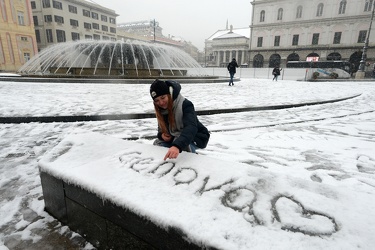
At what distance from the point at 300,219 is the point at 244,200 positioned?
318 millimetres

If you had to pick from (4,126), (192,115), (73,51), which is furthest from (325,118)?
(73,51)

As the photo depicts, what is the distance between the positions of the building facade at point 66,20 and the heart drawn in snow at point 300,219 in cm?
4985

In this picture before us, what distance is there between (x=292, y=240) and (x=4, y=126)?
5.74 metres

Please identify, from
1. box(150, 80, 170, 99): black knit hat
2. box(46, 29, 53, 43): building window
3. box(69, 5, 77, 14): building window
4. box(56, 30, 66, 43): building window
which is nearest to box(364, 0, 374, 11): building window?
box(150, 80, 170, 99): black knit hat

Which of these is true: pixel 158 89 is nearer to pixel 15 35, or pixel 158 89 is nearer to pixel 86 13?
pixel 15 35

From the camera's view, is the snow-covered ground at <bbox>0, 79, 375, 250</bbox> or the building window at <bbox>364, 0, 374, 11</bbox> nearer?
the snow-covered ground at <bbox>0, 79, 375, 250</bbox>

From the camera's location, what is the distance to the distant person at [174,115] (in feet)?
7.37

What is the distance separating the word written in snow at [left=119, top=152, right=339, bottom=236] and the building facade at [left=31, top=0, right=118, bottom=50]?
49.0m

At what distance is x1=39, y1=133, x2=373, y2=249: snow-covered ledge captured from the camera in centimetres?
119

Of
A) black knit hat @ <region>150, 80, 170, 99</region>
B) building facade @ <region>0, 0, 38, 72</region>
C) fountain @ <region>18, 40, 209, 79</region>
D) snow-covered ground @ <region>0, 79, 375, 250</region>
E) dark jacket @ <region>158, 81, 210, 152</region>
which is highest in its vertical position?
building facade @ <region>0, 0, 38, 72</region>

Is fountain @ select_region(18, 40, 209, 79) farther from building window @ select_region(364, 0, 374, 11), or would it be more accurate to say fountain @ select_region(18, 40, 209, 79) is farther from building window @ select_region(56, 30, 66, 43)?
building window @ select_region(364, 0, 374, 11)

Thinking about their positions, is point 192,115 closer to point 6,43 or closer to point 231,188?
point 231,188

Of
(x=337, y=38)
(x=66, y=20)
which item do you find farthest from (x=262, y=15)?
(x=66, y=20)

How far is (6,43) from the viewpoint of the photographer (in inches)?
1219
